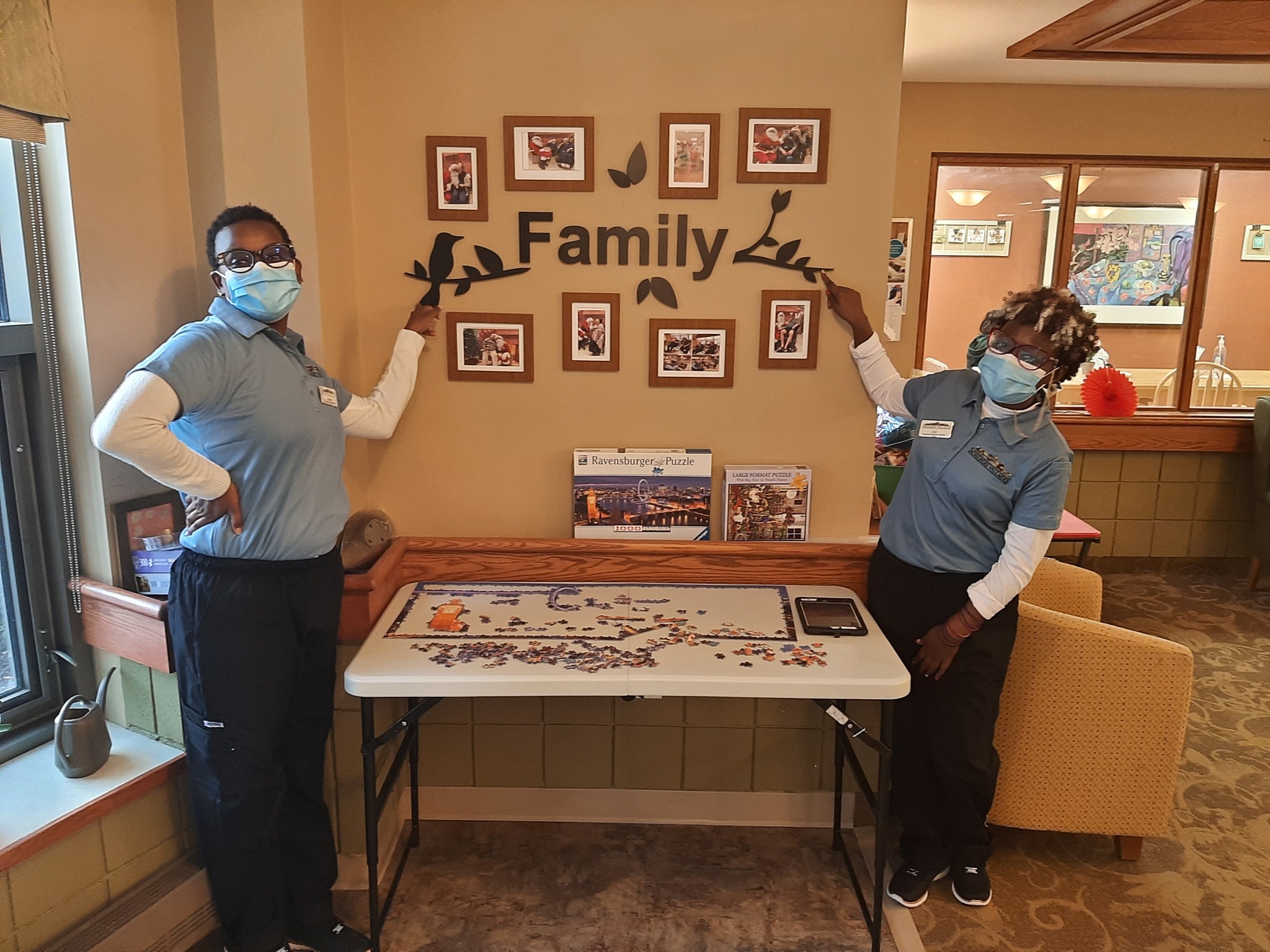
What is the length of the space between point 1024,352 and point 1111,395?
0.82 meters

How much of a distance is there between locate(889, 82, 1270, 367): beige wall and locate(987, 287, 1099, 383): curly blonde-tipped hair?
120 inches

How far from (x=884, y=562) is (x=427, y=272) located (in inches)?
57.4

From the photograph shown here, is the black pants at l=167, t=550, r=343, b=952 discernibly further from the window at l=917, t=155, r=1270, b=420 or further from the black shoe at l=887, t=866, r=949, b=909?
the window at l=917, t=155, r=1270, b=420

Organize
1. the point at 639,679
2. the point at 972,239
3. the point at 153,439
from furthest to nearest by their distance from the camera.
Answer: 1. the point at 972,239
2. the point at 639,679
3. the point at 153,439

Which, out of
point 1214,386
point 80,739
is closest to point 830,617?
point 80,739

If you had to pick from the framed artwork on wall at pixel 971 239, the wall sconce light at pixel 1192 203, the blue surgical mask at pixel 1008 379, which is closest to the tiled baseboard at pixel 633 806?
the blue surgical mask at pixel 1008 379

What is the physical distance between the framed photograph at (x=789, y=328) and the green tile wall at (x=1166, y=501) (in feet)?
11.0

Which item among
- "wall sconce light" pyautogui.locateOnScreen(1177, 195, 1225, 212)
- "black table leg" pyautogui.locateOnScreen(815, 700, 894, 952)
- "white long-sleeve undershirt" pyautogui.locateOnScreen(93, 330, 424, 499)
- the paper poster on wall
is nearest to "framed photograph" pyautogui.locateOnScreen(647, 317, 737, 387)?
"black table leg" pyautogui.locateOnScreen(815, 700, 894, 952)

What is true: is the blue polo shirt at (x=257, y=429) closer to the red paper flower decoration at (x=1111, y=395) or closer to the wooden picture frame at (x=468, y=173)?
the wooden picture frame at (x=468, y=173)

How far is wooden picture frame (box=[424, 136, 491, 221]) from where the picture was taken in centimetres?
238

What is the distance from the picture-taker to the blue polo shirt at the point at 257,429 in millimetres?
1770

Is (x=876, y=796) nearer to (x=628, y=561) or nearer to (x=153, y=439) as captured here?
(x=628, y=561)

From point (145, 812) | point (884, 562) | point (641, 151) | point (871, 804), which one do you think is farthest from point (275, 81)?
point (871, 804)

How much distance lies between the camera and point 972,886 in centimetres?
239
